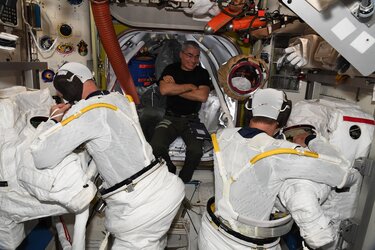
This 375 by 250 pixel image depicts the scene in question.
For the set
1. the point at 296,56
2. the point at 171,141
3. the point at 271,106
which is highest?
the point at 296,56

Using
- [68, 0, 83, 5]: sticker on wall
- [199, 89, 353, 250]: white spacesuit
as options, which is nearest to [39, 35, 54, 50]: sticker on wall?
[68, 0, 83, 5]: sticker on wall

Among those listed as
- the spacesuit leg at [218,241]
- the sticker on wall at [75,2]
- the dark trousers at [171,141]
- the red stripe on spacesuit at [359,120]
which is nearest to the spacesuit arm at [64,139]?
the spacesuit leg at [218,241]

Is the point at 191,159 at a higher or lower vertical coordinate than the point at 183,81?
lower

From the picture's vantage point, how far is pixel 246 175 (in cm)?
142

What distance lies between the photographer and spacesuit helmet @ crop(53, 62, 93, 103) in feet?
5.32

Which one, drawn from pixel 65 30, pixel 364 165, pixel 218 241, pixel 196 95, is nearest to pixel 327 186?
pixel 364 165

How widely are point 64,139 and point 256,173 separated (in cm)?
103

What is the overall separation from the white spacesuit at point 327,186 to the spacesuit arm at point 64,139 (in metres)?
1.08

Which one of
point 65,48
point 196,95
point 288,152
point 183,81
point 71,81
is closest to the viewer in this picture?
point 288,152

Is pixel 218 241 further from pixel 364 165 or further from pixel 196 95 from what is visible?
pixel 196 95

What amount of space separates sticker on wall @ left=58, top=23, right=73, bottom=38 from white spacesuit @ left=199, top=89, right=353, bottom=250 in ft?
6.98

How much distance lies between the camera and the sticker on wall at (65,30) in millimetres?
2779

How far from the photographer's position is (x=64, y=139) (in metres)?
1.41

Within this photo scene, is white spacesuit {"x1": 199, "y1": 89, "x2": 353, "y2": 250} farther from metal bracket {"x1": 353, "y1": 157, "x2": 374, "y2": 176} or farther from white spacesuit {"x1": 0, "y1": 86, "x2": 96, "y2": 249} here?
white spacesuit {"x1": 0, "y1": 86, "x2": 96, "y2": 249}
